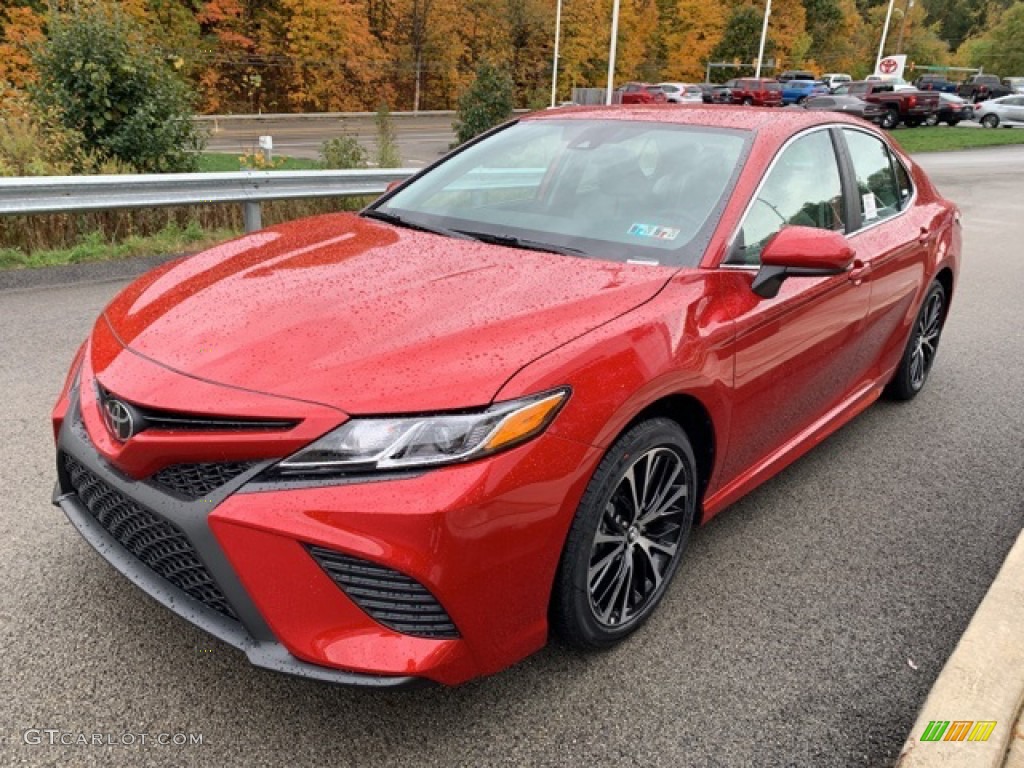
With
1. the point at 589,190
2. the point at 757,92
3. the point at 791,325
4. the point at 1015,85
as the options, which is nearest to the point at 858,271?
the point at 791,325

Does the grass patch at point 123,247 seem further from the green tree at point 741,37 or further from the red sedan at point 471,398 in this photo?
the green tree at point 741,37

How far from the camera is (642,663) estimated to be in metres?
2.54

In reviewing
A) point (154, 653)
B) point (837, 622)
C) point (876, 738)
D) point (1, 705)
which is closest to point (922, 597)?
point (837, 622)

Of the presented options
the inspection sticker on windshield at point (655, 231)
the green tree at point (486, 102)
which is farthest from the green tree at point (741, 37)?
the inspection sticker on windshield at point (655, 231)

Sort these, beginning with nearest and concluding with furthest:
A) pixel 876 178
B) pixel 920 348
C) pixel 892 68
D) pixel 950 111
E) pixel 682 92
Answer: pixel 876 178, pixel 920 348, pixel 950 111, pixel 682 92, pixel 892 68

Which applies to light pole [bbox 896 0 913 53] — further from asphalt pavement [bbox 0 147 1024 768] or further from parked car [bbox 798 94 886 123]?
asphalt pavement [bbox 0 147 1024 768]

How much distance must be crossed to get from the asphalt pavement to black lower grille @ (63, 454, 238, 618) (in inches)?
8.1

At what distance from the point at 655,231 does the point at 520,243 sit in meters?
0.49

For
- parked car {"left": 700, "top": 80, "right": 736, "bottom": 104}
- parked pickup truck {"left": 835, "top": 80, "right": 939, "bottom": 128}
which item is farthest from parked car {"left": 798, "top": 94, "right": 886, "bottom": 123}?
parked car {"left": 700, "top": 80, "right": 736, "bottom": 104}

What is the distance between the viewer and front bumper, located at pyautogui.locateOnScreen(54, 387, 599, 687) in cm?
189

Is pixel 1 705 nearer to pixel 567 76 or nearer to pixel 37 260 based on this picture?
pixel 37 260

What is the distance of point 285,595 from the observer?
191 centimetres

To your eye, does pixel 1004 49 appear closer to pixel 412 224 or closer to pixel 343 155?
pixel 343 155

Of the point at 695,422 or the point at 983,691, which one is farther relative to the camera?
the point at 695,422
